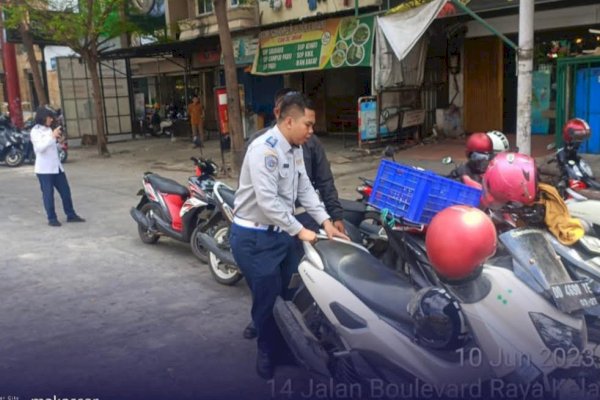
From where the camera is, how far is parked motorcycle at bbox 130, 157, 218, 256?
5.97 metres

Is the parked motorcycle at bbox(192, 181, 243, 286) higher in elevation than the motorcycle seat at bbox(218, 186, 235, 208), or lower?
lower

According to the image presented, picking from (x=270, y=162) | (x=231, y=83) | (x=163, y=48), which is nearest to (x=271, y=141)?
(x=270, y=162)

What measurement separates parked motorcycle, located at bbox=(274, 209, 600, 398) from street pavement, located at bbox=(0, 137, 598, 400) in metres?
0.69

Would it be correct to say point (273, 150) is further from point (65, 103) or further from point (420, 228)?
point (65, 103)

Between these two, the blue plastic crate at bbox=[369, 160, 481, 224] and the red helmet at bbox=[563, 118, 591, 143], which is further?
the red helmet at bbox=[563, 118, 591, 143]

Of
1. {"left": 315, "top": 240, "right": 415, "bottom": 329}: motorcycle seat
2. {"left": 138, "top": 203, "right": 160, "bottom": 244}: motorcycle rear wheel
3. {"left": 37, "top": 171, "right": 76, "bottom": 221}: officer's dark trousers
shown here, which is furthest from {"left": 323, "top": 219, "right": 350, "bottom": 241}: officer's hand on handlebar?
{"left": 37, "top": 171, "right": 76, "bottom": 221}: officer's dark trousers

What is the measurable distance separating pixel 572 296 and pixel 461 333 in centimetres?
48

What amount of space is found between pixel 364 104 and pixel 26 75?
25553 millimetres

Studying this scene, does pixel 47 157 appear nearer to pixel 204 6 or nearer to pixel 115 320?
pixel 115 320

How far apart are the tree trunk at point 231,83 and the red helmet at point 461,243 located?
29.5 ft

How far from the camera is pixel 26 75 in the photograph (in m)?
32.8

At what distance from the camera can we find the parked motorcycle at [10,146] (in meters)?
15.0

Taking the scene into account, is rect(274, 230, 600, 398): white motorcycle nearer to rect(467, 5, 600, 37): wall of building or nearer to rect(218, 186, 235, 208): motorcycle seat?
rect(218, 186, 235, 208): motorcycle seat

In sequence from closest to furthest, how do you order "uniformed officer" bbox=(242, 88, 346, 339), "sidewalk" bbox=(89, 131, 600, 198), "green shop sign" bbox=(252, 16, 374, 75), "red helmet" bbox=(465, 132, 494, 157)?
"uniformed officer" bbox=(242, 88, 346, 339), "red helmet" bbox=(465, 132, 494, 157), "sidewalk" bbox=(89, 131, 600, 198), "green shop sign" bbox=(252, 16, 374, 75)
